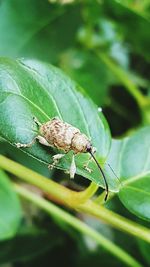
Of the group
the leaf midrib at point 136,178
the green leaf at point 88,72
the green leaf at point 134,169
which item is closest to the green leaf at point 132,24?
the green leaf at point 88,72

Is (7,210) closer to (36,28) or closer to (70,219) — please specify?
(70,219)

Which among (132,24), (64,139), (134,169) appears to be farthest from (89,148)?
(132,24)

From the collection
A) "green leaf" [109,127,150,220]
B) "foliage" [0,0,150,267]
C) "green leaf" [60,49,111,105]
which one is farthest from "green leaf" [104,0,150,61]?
"green leaf" [109,127,150,220]

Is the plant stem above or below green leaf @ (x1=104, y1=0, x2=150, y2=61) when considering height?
below

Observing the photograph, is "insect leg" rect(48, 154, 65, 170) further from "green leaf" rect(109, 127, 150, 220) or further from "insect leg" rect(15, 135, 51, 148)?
"green leaf" rect(109, 127, 150, 220)

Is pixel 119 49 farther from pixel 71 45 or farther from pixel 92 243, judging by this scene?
pixel 92 243

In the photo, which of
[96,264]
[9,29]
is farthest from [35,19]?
A: [96,264]
